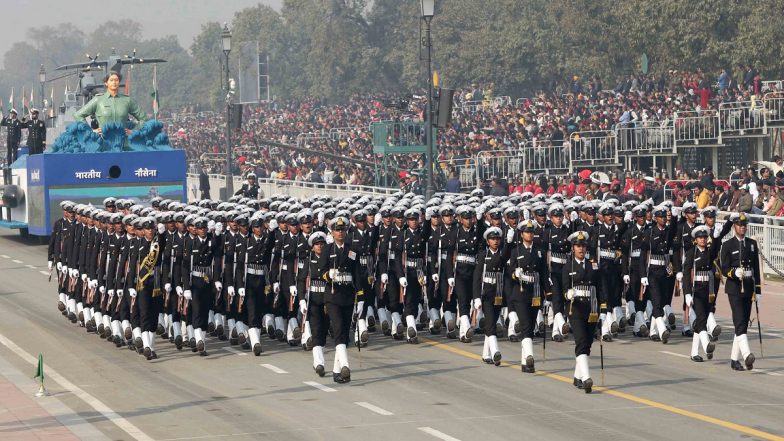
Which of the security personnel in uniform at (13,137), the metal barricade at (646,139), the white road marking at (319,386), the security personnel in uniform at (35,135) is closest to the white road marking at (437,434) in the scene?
the white road marking at (319,386)

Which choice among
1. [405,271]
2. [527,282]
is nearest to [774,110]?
[405,271]

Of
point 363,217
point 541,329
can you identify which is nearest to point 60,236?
point 363,217

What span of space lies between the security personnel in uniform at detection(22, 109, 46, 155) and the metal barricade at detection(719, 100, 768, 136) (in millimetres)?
17874

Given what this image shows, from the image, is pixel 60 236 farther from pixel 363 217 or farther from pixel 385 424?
pixel 385 424

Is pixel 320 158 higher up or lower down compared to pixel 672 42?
lower down

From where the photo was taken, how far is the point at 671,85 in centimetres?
5366

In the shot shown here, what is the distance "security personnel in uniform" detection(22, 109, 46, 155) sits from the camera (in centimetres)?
4156

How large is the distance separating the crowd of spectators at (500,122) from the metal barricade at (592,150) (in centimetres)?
39

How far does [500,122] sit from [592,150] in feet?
33.7

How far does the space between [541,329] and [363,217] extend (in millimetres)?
3127

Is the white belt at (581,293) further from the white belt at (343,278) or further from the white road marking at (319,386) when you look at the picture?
the white road marking at (319,386)

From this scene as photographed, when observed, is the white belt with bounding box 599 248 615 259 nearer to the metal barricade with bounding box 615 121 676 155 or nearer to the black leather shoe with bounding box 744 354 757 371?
the black leather shoe with bounding box 744 354 757 371

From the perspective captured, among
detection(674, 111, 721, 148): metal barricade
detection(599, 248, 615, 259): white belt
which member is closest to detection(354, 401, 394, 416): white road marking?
detection(599, 248, 615, 259): white belt

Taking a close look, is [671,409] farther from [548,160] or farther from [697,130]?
[548,160]
